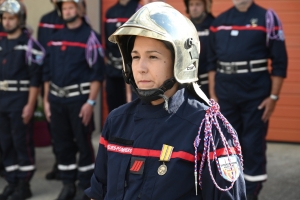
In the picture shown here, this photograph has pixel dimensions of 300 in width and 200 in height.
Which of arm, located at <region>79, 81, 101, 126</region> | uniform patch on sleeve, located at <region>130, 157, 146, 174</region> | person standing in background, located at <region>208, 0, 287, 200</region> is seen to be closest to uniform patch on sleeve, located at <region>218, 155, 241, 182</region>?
uniform patch on sleeve, located at <region>130, 157, 146, 174</region>

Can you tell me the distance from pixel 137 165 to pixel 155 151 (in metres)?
0.11

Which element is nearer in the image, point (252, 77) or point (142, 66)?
point (142, 66)

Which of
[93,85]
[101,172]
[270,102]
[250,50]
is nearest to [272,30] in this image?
[250,50]

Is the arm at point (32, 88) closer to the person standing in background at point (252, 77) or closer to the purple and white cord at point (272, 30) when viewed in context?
the person standing in background at point (252, 77)

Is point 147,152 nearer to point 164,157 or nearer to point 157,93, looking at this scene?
point 164,157

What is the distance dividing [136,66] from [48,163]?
5.56 metres

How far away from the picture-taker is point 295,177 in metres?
A: 6.82

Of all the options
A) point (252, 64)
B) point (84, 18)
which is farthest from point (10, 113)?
point (252, 64)

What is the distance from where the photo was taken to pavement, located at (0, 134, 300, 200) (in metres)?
6.29

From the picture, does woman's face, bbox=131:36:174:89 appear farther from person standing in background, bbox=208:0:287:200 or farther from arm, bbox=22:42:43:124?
arm, bbox=22:42:43:124

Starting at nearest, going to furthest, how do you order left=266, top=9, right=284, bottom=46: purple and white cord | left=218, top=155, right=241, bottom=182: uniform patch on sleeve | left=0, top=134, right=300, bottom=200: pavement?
left=218, top=155, right=241, bottom=182: uniform patch on sleeve
left=266, top=9, right=284, bottom=46: purple and white cord
left=0, top=134, right=300, bottom=200: pavement

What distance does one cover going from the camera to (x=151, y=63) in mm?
2670

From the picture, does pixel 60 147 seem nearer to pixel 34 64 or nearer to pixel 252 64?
pixel 34 64

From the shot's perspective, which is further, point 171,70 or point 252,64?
point 252,64
